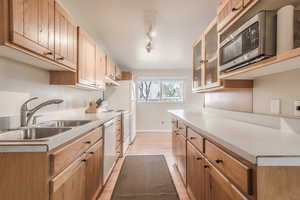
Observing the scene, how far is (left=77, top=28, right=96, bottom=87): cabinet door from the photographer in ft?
7.19

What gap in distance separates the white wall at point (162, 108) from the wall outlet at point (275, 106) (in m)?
4.90

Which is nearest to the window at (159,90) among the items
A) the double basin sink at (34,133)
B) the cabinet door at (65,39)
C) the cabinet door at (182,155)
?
the cabinet door at (182,155)

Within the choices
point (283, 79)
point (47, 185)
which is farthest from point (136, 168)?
point (283, 79)

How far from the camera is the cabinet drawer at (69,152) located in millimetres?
1030

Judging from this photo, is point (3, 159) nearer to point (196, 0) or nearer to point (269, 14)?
point (269, 14)

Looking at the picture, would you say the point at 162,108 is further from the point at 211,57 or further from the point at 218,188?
the point at 218,188

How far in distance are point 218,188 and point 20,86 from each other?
1.78 m

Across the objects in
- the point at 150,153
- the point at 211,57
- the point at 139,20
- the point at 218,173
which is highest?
the point at 139,20

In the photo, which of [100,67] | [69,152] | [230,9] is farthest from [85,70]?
[230,9]

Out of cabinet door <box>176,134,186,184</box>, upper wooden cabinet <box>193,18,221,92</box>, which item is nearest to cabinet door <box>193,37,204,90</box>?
upper wooden cabinet <box>193,18,221,92</box>

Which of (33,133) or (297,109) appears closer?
(297,109)

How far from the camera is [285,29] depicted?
999 mm

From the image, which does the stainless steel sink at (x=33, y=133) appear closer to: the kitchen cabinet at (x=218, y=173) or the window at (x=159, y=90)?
the kitchen cabinet at (x=218, y=173)

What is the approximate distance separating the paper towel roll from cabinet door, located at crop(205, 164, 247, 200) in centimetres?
78
